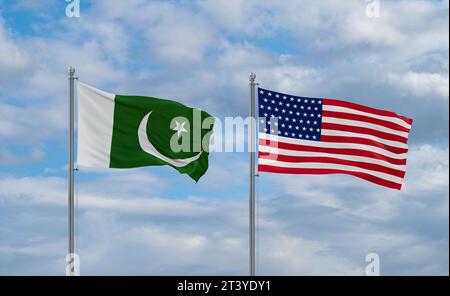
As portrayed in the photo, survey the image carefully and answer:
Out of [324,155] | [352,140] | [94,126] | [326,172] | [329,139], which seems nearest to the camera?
[94,126]

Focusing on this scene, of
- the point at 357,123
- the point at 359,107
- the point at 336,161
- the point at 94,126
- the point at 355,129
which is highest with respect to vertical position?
the point at 359,107

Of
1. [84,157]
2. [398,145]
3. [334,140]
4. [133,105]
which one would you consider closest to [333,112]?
[334,140]

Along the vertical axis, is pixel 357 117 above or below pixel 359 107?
below

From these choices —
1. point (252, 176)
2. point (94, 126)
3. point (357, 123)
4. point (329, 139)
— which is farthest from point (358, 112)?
point (94, 126)

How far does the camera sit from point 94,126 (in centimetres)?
2322

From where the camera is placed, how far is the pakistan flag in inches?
910

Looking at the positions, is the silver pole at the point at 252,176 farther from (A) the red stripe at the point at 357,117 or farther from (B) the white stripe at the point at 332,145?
(A) the red stripe at the point at 357,117

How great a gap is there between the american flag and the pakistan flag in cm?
185

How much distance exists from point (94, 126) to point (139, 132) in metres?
1.29

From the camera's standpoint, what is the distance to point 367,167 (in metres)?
24.3

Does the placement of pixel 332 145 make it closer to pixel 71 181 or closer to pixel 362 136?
pixel 362 136

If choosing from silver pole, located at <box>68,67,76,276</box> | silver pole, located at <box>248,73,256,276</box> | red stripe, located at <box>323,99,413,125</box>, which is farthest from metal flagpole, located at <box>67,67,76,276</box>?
red stripe, located at <box>323,99,413,125</box>

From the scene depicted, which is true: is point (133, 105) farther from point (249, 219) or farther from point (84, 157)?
point (249, 219)
